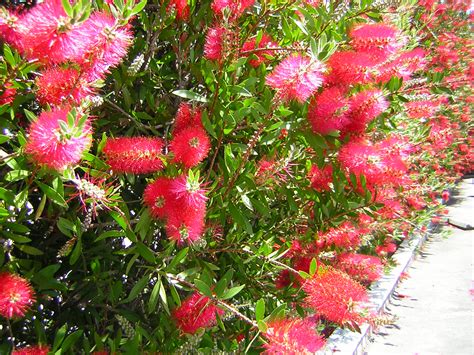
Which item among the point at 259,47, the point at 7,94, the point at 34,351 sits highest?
the point at 259,47

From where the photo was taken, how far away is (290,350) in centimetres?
117

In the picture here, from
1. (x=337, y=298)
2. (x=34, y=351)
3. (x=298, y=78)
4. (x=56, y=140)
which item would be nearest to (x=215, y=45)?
(x=298, y=78)

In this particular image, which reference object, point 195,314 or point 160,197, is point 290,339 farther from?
point 160,197

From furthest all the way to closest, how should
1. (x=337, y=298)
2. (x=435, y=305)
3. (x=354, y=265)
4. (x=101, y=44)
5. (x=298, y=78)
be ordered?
(x=435, y=305)
(x=354, y=265)
(x=337, y=298)
(x=298, y=78)
(x=101, y=44)

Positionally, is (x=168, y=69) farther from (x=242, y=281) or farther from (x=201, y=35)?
(x=242, y=281)

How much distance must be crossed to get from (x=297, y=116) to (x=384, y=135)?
63cm

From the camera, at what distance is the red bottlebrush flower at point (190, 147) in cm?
134

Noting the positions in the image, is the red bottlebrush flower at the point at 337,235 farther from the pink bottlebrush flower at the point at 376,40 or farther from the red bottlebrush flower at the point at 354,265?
the pink bottlebrush flower at the point at 376,40

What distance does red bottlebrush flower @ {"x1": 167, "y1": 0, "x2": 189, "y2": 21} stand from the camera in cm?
151

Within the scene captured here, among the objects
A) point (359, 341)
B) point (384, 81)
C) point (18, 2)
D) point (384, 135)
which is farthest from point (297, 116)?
point (359, 341)

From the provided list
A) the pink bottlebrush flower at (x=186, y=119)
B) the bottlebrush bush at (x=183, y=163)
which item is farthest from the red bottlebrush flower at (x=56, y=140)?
the pink bottlebrush flower at (x=186, y=119)

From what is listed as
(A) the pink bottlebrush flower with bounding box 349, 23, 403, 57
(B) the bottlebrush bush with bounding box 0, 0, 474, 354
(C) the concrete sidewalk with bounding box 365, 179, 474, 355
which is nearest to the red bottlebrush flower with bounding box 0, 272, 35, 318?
(B) the bottlebrush bush with bounding box 0, 0, 474, 354

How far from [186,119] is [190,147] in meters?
0.19

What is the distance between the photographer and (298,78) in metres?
1.28
